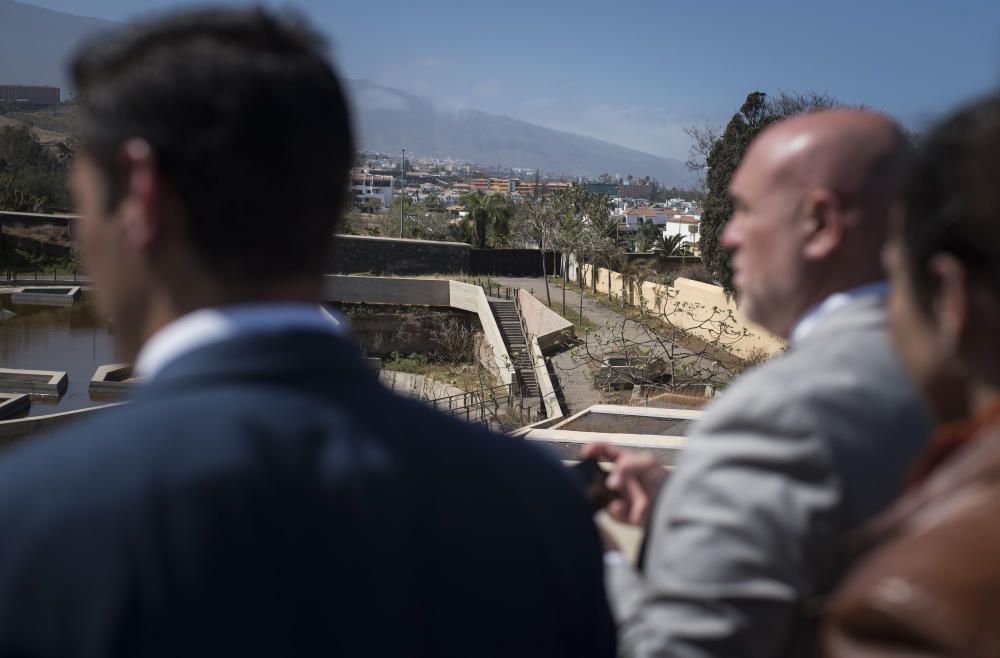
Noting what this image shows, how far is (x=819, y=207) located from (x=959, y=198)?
0.72 m

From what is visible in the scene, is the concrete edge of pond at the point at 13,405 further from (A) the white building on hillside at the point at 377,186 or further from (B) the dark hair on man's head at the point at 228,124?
(A) the white building on hillside at the point at 377,186

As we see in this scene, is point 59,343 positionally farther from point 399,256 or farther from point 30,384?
point 399,256

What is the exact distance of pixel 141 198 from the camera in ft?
3.50

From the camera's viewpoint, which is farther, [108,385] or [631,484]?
[108,385]

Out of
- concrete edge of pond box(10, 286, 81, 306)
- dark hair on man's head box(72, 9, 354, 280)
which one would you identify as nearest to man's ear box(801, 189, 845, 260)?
dark hair on man's head box(72, 9, 354, 280)

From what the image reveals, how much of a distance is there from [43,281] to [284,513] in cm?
4668

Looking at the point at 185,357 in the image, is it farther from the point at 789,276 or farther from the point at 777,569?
the point at 789,276

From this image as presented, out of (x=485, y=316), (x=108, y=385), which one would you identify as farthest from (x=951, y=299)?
(x=485, y=316)

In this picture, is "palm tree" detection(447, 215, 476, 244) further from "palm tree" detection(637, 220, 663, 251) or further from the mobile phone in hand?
the mobile phone in hand

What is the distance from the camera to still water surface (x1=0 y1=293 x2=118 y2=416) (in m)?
27.1

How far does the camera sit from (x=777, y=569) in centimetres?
135

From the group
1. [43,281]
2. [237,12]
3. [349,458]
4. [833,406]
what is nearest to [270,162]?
[237,12]

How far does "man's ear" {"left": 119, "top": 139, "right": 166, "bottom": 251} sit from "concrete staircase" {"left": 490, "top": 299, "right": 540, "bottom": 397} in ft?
63.3

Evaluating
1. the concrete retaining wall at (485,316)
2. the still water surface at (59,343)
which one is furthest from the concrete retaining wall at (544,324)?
the still water surface at (59,343)
